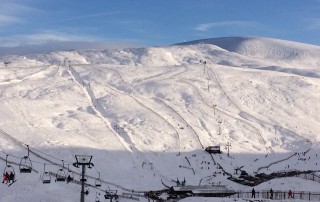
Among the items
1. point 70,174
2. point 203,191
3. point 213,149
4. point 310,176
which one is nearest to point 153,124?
point 213,149

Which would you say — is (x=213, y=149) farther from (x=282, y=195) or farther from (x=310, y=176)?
(x=282, y=195)

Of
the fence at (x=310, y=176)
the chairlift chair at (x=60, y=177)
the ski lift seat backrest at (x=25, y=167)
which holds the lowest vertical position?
the chairlift chair at (x=60, y=177)

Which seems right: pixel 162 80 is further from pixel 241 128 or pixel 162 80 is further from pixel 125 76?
pixel 241 128

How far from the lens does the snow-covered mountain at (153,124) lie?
200ft

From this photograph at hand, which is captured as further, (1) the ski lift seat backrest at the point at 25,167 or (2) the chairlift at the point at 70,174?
(2) the chairlift at the point at 70,174

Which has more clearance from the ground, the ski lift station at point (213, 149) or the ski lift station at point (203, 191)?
the ski lift station at point (213, 149)

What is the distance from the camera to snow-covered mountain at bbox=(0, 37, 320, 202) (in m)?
60.9

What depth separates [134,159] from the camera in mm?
66062

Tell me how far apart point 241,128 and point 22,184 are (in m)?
43.2

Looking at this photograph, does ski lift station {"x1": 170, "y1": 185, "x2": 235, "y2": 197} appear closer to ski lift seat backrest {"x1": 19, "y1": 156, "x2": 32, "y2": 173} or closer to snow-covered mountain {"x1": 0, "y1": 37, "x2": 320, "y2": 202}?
snow-covered mountain {"x1": 0, "y1": 37, "x2": 320, "y2": 202}

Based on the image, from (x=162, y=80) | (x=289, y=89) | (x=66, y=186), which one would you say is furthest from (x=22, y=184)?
(x=289, y=89)

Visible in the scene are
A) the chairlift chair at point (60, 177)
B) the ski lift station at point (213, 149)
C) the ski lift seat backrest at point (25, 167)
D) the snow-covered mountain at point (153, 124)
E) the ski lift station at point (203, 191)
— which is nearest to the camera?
the ski lift seat backrest at point (25, 167)

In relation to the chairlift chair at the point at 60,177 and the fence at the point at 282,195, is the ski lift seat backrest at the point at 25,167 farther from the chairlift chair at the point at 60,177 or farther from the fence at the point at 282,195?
the fence at the point at 282,195

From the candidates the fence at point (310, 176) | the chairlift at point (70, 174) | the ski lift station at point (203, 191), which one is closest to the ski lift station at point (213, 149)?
the fence at point (310, 176)
